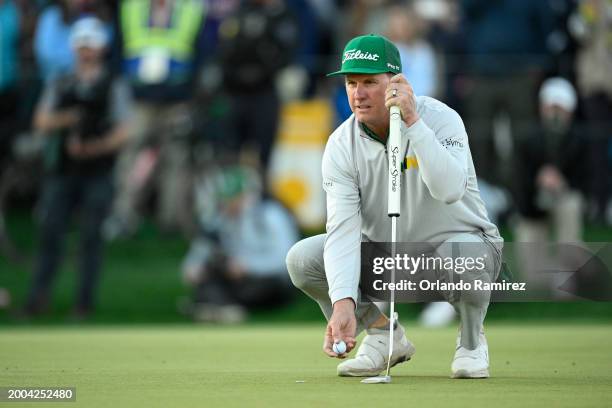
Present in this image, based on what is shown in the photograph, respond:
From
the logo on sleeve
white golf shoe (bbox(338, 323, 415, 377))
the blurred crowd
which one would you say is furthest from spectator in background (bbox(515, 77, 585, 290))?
the logo on sleeve

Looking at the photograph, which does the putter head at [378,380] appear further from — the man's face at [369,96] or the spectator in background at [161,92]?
the spectator in background at [161,92]

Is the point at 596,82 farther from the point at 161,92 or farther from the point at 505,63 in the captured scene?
the point at 161,92

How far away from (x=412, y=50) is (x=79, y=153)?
4.54 m

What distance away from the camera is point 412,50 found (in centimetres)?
1762

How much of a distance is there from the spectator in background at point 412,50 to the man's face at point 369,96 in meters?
9.62

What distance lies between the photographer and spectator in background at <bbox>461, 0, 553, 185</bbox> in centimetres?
1773

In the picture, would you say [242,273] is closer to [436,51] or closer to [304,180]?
[304,180]

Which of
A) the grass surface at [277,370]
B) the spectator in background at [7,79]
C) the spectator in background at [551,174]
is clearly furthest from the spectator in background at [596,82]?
the spectator in background at [7,79]

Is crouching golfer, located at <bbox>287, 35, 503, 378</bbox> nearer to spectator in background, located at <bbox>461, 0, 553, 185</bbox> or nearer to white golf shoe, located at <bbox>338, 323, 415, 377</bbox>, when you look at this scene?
white golf shoe, located at <bbox>338, 323, 415, 377</bbox>

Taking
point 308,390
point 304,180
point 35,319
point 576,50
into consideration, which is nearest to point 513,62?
point 576,50

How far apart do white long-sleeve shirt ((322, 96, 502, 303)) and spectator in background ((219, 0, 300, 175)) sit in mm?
9211

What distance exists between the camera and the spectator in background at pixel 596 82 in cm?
1805

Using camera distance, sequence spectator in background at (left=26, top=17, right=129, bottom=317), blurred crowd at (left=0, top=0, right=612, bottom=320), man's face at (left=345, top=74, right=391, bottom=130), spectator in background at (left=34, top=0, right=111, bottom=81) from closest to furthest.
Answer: man's face at (left=345, top=74, right=391, bottom=130) < spectator in background at (left=26, top=17, right=129, bottom=317) < blurred crowd at (left=0, top=0, right=612, bottom=320) < spectator in background at (left=34, top=0, right=111, bottom=81)

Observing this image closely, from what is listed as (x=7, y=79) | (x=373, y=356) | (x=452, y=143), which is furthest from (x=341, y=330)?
(x=7, y=79)
